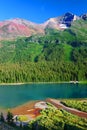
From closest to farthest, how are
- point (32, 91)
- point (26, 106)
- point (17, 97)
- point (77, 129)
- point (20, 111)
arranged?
point (77, 129) < point (20, 111) < point (26, 106) < point (17, 97) < point (32, 91)

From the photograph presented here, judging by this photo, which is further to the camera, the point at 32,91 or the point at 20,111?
the point at 32,91

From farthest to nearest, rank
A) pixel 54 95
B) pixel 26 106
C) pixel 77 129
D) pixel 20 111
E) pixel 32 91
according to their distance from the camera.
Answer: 1. pixel 32 91
2. pixel 54 95
3. pixel 26 106
4. pixel 20 111
5. pixel 77 129

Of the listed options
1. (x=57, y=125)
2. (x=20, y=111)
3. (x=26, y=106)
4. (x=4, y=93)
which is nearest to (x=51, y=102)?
(x=26, y=106)

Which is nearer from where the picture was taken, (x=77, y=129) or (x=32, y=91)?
(x=77, y=129)

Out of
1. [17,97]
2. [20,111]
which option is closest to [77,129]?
[20,111]

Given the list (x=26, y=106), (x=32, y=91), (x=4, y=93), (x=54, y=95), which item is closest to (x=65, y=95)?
(x=54, y=95)

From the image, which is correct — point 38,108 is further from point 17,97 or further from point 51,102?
point 17,97

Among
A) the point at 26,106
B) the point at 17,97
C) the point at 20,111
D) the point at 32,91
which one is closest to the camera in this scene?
the point at 20,111

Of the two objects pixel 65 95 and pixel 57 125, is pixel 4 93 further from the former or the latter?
pixel 57 125
